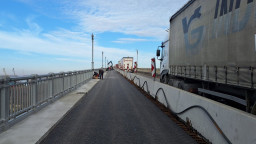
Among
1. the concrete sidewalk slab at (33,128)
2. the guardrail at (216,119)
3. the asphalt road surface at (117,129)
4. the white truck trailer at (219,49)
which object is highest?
the white truck trailer at (219,49)

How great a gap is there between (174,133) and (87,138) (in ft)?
7.28

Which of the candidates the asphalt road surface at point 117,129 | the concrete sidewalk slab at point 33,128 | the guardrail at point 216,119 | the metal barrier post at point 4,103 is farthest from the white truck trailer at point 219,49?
the metal barrier post at point 4,103

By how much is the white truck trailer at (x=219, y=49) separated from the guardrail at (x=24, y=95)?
616cm

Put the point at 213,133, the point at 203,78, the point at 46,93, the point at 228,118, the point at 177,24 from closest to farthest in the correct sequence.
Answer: the point at 228,118 < the point at 213,133 < the point at 203,78 < the point at 46,93 < the point at 177,24

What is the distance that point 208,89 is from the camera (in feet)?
26.3

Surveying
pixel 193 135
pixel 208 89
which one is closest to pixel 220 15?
pixel 208 89

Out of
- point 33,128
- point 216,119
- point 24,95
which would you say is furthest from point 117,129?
point 24,95

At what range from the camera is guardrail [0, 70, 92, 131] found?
5289 mm

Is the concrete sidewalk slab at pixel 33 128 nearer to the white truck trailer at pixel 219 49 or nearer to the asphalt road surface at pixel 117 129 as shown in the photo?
the asphalt road surface at pixel 117 129

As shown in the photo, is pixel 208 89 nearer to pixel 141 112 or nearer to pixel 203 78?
pixel 203 78

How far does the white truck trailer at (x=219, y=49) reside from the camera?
→ 17.2 feet

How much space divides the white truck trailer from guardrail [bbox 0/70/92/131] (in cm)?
616

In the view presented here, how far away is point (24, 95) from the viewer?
6523 mm

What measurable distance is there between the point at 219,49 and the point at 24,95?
644 centimetres
